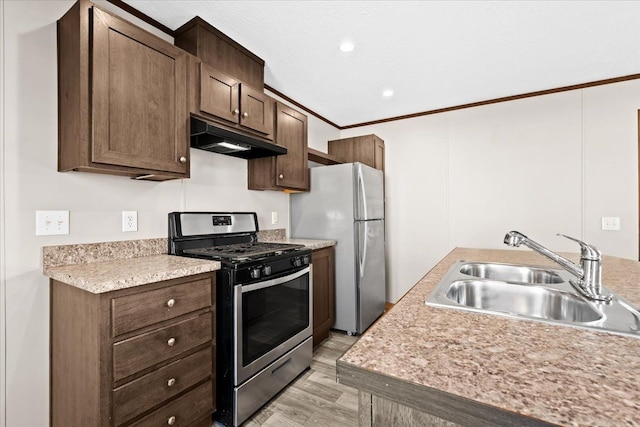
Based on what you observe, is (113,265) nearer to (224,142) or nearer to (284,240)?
(224,142)

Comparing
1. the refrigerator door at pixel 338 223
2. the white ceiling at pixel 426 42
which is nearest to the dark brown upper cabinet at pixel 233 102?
the white ceiling at pixel 426 42

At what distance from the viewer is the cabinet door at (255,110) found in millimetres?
2109

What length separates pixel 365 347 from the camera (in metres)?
0.66

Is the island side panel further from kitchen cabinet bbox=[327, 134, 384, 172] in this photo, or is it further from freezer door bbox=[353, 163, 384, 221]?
kitchen cabinet bbox=[327, 134, 384, 172]

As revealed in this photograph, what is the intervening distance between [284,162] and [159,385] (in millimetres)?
1863

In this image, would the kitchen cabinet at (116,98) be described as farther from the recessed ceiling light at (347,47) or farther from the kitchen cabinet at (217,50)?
the recessed ceiling light at (347,47)

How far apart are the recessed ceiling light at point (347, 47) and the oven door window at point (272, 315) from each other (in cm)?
177

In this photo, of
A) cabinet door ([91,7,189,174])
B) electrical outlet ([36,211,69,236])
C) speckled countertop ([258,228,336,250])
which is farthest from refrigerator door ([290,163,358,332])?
electrical outlet ([36,211,69,236])

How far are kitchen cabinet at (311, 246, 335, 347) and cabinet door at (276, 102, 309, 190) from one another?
71cm

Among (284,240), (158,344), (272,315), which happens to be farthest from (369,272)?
(158,344)

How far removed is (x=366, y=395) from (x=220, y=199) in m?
2.05

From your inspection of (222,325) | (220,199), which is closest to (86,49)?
(220,199)

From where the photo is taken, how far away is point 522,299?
1.22 m

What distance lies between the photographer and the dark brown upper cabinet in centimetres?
184
